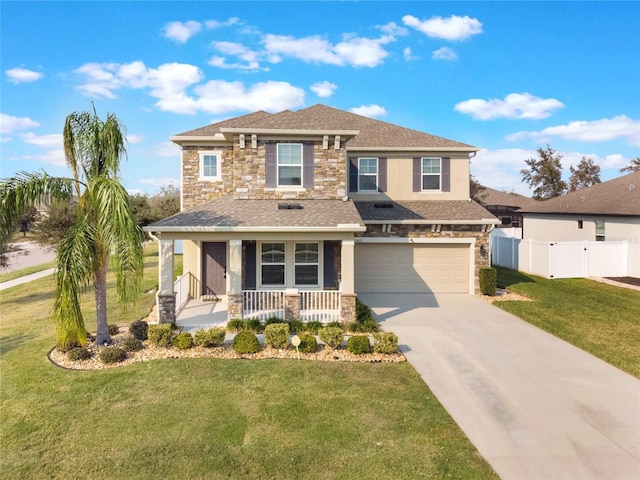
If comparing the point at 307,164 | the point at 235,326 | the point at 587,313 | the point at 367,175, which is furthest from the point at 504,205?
the point at 235,326

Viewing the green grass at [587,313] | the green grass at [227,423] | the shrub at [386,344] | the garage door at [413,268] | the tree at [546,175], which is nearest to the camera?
the green grass at [227,423]

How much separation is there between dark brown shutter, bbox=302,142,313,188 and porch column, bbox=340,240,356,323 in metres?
2.76

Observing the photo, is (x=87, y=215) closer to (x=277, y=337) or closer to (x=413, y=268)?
(x=277, y=337)

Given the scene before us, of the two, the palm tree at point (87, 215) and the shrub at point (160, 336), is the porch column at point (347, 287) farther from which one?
the palm tree at point (87, 215)

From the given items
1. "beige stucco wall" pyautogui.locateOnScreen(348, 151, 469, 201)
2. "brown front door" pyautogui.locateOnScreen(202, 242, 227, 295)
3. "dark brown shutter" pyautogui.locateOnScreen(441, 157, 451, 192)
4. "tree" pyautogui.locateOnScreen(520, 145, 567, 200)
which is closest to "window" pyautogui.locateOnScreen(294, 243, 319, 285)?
"brown front door" pyautogui.locateOnScreen(202, 242, 227, 295)

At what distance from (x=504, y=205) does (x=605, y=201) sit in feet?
49.3

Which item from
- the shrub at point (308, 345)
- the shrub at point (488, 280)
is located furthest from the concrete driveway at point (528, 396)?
the shrub at point (488, 280)

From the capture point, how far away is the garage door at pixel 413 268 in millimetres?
14992

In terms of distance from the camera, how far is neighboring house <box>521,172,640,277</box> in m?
17.3

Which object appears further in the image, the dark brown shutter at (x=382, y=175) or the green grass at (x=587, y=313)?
the dark brown shutter at (x=382, y=175)

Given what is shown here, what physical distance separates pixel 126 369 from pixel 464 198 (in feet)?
44.3

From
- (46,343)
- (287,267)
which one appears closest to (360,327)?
(287,267)

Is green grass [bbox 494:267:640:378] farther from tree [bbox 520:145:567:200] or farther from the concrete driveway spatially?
tree [bbox 520:145:567:200]

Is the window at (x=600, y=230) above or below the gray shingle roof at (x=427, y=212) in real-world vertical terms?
below
